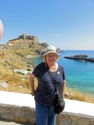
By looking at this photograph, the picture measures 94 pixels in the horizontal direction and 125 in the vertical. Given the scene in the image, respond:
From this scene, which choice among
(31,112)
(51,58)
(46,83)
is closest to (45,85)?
(46,83)

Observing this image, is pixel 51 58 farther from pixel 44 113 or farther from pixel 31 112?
pixel 31 112

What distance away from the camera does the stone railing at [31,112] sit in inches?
152

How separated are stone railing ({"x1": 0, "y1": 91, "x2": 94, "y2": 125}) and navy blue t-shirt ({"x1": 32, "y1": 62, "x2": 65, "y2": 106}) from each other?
2.78 ft

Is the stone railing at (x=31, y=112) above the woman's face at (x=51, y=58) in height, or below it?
below

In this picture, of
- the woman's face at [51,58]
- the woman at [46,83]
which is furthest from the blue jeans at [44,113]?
the woman's face at [51,58]

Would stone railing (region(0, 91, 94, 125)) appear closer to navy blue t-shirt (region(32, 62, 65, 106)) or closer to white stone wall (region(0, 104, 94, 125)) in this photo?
white stone wall (region(0, 104, 94, 125))

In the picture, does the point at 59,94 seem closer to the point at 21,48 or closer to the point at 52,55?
the point at 52,55

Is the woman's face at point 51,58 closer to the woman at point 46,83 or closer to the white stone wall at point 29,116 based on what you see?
the woman at point 46,83

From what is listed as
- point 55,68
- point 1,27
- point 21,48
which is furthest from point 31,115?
point 21,48

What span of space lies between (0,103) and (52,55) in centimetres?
146

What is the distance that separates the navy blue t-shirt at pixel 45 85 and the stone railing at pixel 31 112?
849mm

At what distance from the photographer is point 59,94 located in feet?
10.3

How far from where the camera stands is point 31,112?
4035 mm

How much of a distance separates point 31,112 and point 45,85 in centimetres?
109
